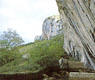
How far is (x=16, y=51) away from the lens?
11.1 metres

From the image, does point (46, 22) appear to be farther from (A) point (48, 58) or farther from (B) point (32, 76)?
(B) point (32, 76)

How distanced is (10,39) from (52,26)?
22.0 meters

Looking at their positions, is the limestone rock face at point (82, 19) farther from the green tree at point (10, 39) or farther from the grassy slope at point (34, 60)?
the green tree at point (10, 39)

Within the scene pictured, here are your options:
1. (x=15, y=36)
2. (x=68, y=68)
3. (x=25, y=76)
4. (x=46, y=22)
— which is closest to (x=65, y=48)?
(x=68, y=68)

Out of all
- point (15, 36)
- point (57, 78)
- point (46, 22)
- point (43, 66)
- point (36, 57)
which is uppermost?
point (46, 22)

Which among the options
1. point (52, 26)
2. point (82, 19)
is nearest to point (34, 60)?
point (82, 19)

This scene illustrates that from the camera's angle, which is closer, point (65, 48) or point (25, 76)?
point (25, 76)

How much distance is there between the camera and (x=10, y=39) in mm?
10703

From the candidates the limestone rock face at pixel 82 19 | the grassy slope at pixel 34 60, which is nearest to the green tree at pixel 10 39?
the grassy slope at pixel 34 60

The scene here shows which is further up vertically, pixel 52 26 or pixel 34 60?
pixel 52 26

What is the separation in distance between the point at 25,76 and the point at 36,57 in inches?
85.8

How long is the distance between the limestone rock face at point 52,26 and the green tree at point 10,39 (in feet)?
61.4

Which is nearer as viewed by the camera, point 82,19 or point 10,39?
point 82,19

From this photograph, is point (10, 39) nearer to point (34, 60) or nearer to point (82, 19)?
point (34, 60)
